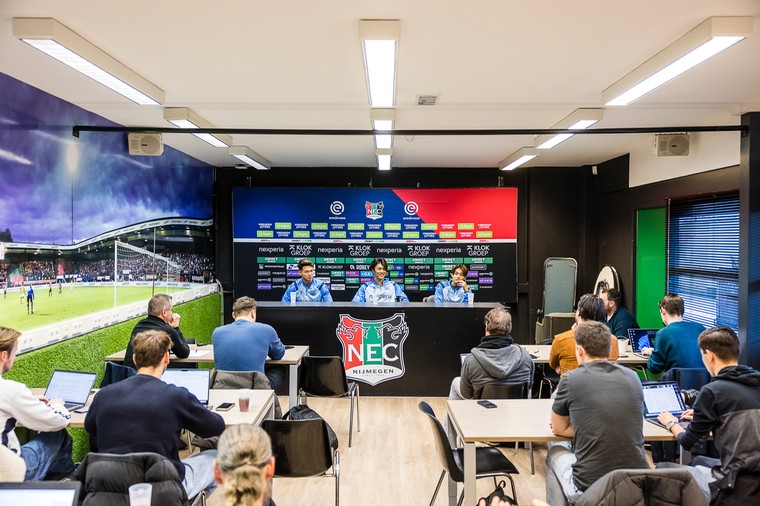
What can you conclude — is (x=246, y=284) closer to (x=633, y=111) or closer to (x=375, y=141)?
(x=375, y=141)

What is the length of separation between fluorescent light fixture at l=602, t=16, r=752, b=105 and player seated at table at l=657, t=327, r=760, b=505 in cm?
164

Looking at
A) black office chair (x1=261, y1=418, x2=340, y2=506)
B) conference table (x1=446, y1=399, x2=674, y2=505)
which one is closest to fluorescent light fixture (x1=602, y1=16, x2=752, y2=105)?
conference table (x1=446, y1=399, x2=674, y2=505)

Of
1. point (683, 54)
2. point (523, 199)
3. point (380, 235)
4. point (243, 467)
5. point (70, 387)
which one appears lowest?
point (70, 387)

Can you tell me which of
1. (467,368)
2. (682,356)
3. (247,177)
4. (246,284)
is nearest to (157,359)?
(467,368)

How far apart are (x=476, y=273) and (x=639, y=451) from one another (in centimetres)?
A: 639

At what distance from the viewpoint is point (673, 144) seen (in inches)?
226

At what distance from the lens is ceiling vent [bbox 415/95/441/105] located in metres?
4.72

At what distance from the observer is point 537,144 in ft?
22.7

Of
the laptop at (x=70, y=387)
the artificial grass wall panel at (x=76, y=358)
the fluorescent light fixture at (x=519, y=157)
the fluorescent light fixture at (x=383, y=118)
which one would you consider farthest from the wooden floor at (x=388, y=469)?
the fluorescent light fixture at (x=519, y=157)

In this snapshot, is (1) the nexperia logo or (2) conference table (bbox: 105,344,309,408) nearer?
(2) conference table (bbox: 105,344,309,408)

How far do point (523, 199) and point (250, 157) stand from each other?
15.1 ft

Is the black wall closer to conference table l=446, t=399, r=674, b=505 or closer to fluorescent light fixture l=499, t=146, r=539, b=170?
fluorescent light fixture l=499, t=146, r=539, b=170

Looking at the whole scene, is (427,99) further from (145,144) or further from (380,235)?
(380,235)

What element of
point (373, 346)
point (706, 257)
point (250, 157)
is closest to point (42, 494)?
point (373, 346)
